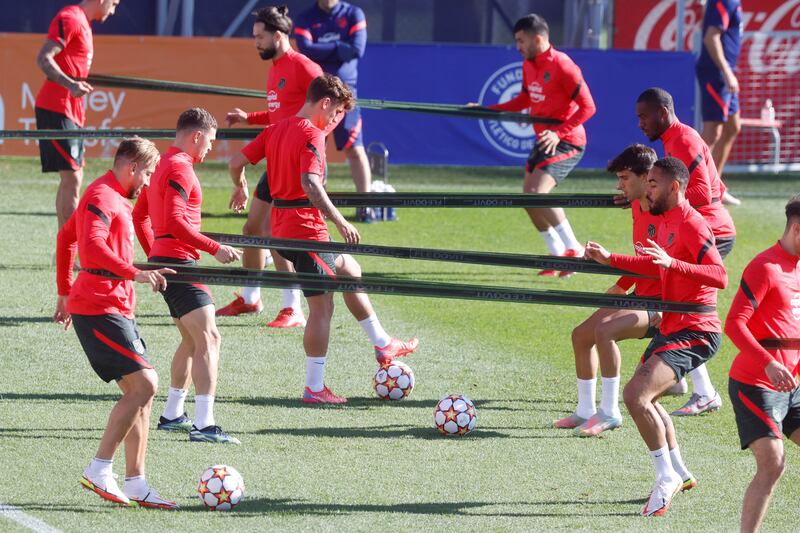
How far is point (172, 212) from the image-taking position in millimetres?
7680

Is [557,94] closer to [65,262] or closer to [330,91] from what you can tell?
[330,91]

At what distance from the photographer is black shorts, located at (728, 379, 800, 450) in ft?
20.3

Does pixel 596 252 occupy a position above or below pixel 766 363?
above

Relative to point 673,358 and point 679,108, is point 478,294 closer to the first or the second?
point 673,358

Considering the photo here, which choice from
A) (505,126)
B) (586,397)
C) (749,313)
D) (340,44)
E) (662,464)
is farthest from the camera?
(505,126)

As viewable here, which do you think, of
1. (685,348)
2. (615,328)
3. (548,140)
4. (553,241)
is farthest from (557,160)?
(685,348)

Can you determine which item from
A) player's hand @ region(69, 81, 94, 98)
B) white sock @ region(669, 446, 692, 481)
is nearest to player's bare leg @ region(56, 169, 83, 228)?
player's hand @ region(69, 81, 94, 98)

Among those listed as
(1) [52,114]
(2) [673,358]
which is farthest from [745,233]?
(2) [673,358]

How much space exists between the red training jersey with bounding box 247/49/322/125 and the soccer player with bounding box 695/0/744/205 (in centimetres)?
667

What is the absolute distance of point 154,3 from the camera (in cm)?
2288

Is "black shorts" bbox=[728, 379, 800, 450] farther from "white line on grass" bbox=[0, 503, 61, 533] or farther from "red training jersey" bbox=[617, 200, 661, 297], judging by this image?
"white line on grass" bbox=[0, 503, 61, 533]

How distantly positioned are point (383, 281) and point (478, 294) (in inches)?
20.9

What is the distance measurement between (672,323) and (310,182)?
2619 mm

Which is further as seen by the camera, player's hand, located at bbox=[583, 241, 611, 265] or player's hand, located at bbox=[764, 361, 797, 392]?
player's hand, located at bbox=[583, 241, 611, 265]
